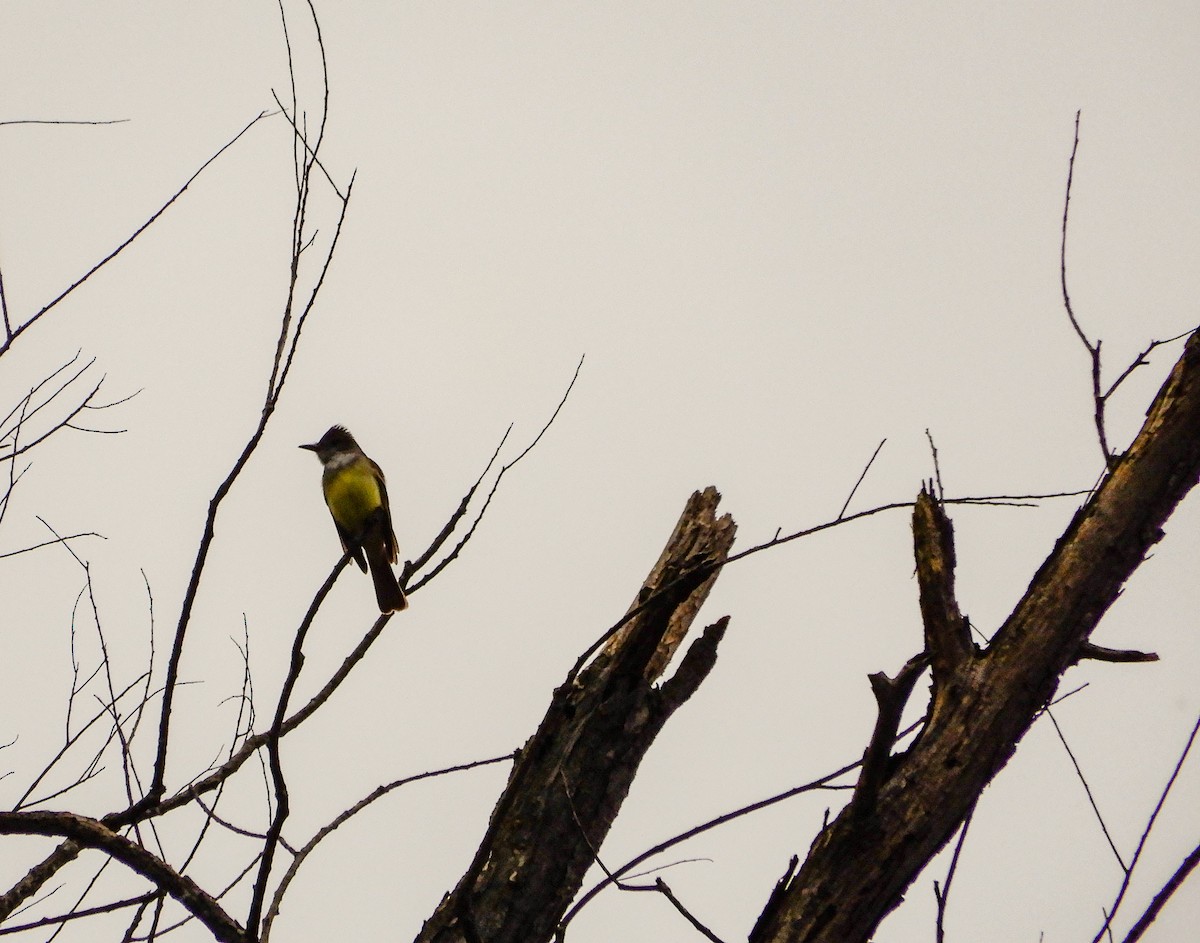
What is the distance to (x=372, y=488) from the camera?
711 cm

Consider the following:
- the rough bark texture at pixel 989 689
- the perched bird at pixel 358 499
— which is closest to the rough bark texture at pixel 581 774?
the rough bark texture at pixel 989 689

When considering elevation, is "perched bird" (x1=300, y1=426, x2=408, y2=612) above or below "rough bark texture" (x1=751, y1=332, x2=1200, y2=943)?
above

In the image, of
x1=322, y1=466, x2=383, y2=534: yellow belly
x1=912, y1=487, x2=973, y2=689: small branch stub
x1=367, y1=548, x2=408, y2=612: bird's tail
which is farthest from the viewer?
x1=322, y1=466, x2=383, y2=534: yellow belly

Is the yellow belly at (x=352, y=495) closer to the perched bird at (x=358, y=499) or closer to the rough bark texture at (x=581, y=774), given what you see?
the perched bird at (x=358, y=499)

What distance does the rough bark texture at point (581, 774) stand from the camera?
290cm

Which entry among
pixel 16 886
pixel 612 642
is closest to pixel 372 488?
pixel 612 642

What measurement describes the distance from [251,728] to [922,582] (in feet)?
7.64

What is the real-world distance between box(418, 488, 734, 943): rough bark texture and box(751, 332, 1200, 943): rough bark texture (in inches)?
31.2

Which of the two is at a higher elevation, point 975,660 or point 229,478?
point 229,478

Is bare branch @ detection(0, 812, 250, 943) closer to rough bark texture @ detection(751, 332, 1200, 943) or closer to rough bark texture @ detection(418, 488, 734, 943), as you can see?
rough bark texture @ detection(418, 488, 734, 943)

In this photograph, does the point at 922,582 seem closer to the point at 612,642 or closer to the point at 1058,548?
the point at 1058,548

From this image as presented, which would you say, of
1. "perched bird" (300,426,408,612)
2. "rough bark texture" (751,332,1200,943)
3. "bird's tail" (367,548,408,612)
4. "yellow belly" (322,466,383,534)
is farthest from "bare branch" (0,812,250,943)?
"yellow belly" (322,466,383,534)

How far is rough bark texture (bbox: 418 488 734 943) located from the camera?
2.90m

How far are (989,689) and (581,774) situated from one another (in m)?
1.39
